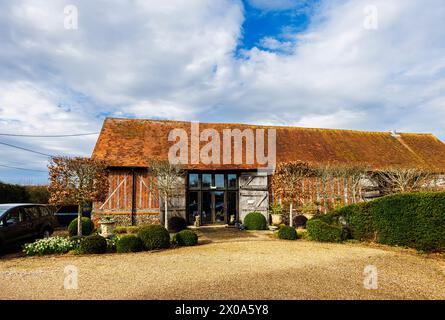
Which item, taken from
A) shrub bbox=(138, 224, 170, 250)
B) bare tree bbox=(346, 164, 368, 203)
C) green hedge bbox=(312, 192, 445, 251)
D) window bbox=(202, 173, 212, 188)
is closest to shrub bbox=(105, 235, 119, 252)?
shrub bbox=(138, 224, 170, 250)

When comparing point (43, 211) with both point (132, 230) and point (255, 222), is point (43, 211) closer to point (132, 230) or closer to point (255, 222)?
point (132, 230)

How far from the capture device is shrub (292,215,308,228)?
15016 millimetres

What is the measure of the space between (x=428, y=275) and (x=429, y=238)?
3.01 meters

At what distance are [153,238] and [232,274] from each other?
3.99 meters

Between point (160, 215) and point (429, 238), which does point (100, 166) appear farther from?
point (429, 238)

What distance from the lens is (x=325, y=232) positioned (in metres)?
11.2

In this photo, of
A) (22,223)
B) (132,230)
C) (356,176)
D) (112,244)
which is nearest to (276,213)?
(356,176)

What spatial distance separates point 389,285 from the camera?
228 inches

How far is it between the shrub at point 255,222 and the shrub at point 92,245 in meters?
7.79

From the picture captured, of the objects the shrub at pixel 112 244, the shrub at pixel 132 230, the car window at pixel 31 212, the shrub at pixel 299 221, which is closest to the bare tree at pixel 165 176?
the shrub at pixel 132 230

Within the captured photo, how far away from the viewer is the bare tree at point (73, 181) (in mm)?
9945

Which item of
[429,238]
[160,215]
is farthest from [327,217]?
[160,215]

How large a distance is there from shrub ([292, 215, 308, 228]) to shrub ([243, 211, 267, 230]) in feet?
5.69

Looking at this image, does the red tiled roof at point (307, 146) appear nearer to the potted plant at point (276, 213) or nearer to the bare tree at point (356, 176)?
the bare tree at point (356, 176)
